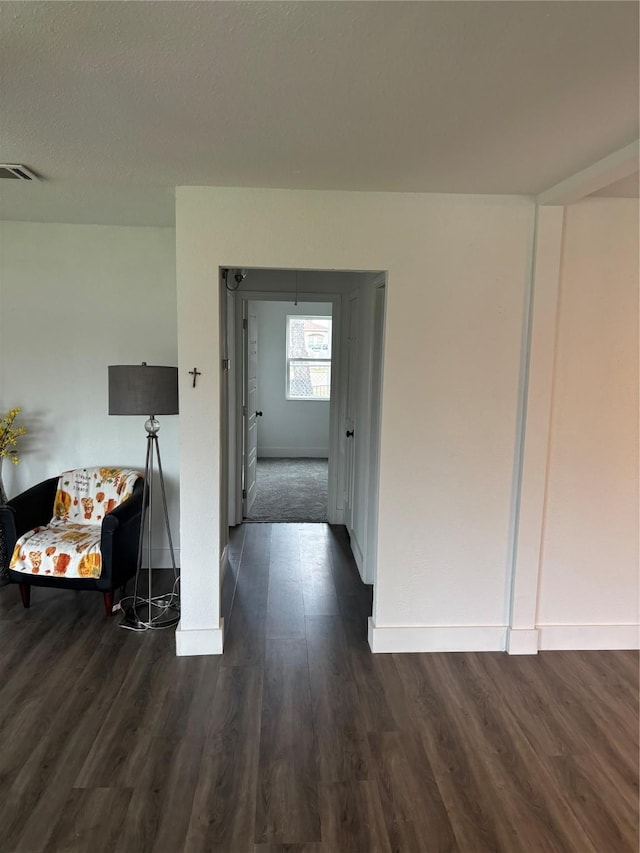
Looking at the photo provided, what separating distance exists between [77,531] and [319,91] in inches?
110

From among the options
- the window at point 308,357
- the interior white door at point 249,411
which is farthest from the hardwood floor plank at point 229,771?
the window at point 308,357

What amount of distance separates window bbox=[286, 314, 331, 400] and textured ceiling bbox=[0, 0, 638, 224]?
5.16 metres

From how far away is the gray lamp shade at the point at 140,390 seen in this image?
269 cm

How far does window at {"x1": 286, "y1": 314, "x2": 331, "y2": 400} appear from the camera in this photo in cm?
757

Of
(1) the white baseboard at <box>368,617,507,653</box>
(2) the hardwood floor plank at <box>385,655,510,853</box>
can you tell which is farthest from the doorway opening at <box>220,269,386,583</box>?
(2) the hardwood floor plank at <box>385,655,510,853</box>

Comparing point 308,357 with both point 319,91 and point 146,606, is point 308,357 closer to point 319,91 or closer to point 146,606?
point 146,606

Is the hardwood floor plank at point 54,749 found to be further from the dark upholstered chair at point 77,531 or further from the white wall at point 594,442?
the white wall at point 594,442

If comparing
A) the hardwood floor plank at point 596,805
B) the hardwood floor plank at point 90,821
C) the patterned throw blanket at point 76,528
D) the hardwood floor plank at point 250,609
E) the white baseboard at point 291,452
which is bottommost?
the hardwood floor plank at point 596,805

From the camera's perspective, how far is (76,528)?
10.8ft

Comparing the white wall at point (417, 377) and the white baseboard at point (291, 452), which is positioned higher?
the white wall at point (417, 377)

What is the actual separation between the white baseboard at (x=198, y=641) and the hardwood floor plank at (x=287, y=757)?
0.29 meters

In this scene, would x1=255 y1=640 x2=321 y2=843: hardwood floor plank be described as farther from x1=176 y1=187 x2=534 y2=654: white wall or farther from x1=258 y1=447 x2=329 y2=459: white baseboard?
x1=258 y1=447 x2=329 y2=459: white baseboard

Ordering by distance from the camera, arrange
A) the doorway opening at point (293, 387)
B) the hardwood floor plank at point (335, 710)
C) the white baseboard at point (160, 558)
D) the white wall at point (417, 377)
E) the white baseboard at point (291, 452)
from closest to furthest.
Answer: the hardwood floor plank at point (335, 710), the white wall at point (417, 377), the white baseboard at point (160, 558), the doorway opening at point (293, 387), the white baseboard at point (291, 452)

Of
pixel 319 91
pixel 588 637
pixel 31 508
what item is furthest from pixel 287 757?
pixel 319 91
